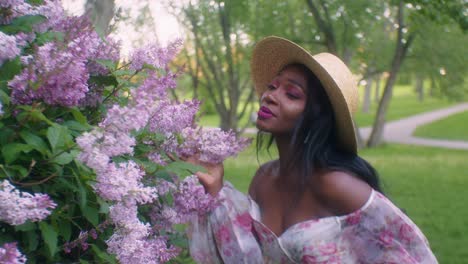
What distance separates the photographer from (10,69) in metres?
1.45

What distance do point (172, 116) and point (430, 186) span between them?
11.9 m

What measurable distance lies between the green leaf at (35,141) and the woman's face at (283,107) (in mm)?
985

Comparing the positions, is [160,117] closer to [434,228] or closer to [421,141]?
[434,228]

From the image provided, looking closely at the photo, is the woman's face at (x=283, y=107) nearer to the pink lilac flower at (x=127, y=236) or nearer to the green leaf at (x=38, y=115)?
the pink lilac flower at (x=127, y=236)

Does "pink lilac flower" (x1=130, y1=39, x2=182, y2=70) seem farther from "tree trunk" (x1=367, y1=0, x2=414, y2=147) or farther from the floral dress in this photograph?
"tree trunk" (x1=367, y1=0, x2=414, y2=147)

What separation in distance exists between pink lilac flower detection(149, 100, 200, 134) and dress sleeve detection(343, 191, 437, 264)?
67cm

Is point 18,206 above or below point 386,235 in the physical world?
above

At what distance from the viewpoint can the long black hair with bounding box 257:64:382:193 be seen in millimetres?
2277

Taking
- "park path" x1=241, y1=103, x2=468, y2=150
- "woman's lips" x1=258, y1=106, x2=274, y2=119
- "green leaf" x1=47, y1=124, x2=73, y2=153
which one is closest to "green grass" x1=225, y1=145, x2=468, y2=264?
"woman's lips" x1=258, y1=106, x2=274, y2=119

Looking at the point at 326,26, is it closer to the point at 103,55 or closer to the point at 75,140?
the point at 103,55

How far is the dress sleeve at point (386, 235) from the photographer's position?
7.12 feet

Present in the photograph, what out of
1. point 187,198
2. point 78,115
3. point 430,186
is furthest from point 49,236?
point 430,186

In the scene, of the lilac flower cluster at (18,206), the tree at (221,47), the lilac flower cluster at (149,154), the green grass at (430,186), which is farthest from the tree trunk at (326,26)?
the lilac flower cluster at (18,206)

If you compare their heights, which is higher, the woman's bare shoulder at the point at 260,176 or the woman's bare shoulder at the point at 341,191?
the woman's bare shoulder at the point at 341,191
